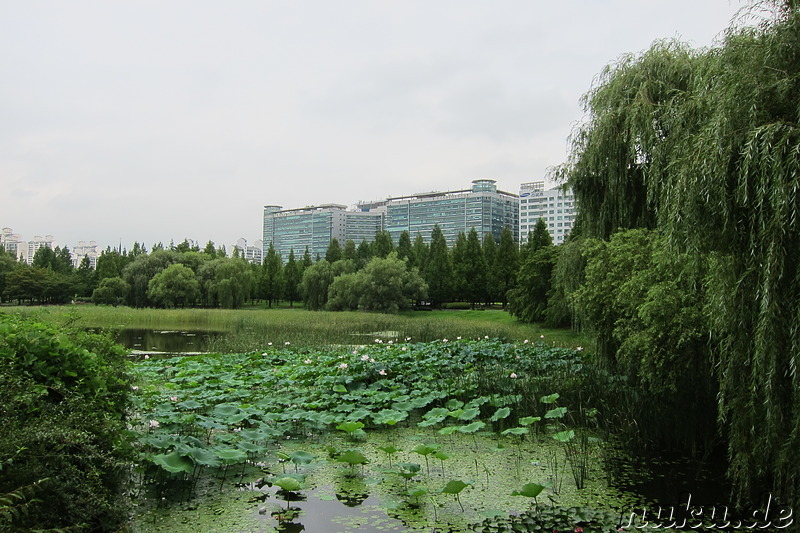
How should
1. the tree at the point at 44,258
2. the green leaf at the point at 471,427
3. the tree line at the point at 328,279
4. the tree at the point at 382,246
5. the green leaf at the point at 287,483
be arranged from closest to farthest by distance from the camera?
the green leaf at the point at 287,483, the green leaf at the point at 471,427, the tree line at the point at 328,279, the tree at the point at 382,246, the tree at the point at 44,258

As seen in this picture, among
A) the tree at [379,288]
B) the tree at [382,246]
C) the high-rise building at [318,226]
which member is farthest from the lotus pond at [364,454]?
the high-rise building at [318,226]

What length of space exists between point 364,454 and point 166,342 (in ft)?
47.2

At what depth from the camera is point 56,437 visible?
10.4ft

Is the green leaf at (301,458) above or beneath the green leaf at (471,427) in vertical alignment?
above

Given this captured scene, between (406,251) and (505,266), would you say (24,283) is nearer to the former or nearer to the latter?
(406,251)

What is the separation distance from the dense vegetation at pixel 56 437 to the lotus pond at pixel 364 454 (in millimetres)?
406

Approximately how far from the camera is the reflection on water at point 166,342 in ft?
50.6

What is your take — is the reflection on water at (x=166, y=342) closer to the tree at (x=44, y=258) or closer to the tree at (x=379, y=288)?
the tree at (x=379, y=288)

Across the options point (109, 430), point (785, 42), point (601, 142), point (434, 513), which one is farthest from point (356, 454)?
point (601, 142)

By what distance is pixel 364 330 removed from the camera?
71.9ft

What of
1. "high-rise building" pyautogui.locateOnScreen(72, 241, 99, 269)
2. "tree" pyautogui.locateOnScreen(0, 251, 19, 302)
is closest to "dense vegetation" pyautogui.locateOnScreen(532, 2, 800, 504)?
"tree" pyautogui.locateOnScreen(0, 251, 19, 302)

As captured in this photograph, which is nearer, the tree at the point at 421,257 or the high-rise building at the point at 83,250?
the tree at the point at 421,257

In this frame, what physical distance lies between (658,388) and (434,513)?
11.6ft

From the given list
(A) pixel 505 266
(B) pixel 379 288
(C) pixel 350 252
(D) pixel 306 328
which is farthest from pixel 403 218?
(D) pixel 306 328
